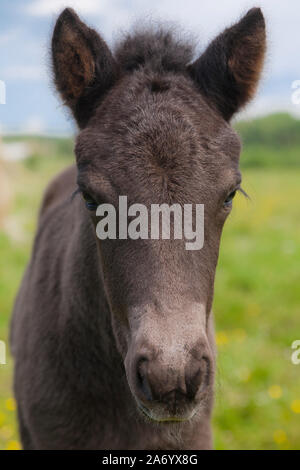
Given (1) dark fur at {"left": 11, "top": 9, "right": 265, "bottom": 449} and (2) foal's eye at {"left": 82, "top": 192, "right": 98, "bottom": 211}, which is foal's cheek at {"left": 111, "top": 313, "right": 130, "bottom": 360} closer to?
(1) dark fur at {"left": 11, "top": 9, "right": 265, "bottom": 449}

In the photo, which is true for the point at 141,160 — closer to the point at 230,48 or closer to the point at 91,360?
the point at 230,48

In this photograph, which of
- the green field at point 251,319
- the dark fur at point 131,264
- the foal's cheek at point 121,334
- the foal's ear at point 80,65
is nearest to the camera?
the dark fur at point 131,264

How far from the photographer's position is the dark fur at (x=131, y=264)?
7.46 ft

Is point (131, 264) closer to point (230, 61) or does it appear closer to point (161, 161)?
point (161, 161)

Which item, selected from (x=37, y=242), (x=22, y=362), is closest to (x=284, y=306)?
A: (x=37, y=242)

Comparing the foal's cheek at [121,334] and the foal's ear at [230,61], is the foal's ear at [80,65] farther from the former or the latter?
the foal's cheek at [121,334]

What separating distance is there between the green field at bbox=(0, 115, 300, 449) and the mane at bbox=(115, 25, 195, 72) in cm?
90

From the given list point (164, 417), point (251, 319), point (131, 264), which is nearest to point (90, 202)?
point (131, 264)

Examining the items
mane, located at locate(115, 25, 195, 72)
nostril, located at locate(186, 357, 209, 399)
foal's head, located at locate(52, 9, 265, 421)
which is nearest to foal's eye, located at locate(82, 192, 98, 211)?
foal's head, located at locate(52, 9, 265, 421)

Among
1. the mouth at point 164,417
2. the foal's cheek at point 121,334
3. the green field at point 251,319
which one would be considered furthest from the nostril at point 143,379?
the green field at point 251,319

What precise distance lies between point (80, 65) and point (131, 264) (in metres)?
1.17

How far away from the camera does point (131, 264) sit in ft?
8.08
